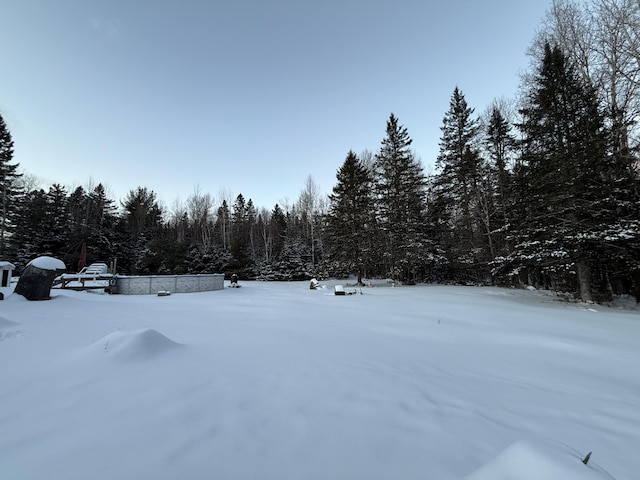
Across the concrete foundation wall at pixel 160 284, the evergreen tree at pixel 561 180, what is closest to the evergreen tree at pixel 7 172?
the concrete foundation wall at pixel 160 284

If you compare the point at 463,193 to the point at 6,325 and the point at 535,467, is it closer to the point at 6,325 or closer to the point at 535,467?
the point at 535,467

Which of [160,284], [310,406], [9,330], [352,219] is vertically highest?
[352,219]

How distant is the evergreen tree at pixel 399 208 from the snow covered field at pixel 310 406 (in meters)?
13.7

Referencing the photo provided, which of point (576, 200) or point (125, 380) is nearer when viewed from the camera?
point (125, 380)

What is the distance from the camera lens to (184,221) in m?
35.7

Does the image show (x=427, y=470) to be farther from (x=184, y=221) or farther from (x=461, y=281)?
(x=184, y=221)

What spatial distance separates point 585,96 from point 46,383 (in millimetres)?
15426

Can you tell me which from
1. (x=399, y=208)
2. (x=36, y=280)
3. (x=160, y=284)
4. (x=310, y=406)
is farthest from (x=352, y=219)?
(x=310, y=406)

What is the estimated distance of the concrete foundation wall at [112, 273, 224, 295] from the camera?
11297 millimetres

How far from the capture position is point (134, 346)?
2871mm

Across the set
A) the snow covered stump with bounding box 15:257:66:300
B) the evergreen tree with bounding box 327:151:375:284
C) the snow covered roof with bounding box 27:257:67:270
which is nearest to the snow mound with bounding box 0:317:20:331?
the snow covered stump with bounding box 15:257:66:300

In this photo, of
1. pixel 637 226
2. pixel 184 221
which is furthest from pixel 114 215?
pixel 637 226

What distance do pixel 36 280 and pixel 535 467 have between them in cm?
1079

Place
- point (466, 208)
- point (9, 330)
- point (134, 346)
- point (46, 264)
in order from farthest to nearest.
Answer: point (466, 208)
point (46, 264)
point (9, 330)
point (134, 346)
